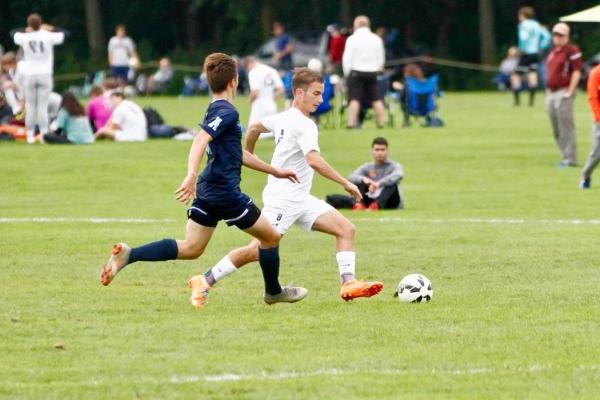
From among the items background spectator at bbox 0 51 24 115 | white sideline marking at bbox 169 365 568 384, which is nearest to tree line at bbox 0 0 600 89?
background spectator at bbox 0 51 24 115

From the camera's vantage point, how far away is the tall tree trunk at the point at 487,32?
54.5 meters

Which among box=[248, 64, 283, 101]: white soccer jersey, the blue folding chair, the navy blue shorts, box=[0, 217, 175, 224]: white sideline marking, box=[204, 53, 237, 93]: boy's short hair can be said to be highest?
box=[204, 53, 237, 93]: boy's short hair

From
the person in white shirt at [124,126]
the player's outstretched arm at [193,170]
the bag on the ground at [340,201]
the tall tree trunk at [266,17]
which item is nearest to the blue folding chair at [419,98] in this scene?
the person in white shirt at [124,126]

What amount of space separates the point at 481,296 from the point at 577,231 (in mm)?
5167

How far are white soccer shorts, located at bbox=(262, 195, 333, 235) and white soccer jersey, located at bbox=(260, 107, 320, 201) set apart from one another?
0.04 metres

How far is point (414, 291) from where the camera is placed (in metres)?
10.9

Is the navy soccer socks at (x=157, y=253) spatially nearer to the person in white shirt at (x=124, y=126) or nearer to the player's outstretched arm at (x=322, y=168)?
the player's outstretched arm at (x=322, y=168)

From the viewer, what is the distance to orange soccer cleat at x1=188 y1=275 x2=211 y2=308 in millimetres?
10742

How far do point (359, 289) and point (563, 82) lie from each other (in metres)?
13.7

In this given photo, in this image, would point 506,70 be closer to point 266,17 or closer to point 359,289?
point 266,17

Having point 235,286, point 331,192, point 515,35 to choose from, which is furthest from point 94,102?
point 515,35

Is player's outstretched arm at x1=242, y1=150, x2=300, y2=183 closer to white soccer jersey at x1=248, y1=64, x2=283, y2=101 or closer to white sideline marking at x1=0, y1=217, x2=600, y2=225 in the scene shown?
white sideline marking at x1=0, y1=217, x2=600, y2=225

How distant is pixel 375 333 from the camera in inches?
374

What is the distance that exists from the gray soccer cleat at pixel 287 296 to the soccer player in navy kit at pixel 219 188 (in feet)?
0.83
